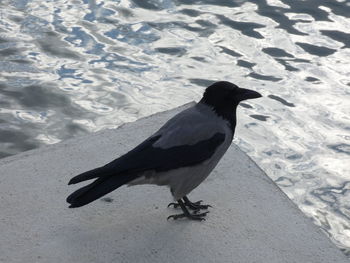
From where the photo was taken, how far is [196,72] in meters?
6.89

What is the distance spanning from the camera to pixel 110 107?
629 cm

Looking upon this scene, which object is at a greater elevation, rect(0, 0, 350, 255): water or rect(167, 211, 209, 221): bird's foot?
rect(167, 211, 209, 221): bird's foot

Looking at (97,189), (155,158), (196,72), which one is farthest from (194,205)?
(196,72)

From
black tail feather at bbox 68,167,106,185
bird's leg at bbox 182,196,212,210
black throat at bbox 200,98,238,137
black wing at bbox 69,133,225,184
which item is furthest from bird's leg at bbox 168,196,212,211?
black tail feather at bbox 68,167,106,185

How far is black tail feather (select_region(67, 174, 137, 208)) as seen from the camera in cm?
368

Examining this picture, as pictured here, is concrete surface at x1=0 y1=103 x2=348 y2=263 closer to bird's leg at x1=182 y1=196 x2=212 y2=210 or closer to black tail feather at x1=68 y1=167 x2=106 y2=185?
bird's leg at x1=182 y1=196 x2=212 y2=210

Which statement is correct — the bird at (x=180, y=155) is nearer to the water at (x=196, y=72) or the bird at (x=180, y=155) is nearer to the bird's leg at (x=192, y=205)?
the bird's leg at (x=192, y=205)

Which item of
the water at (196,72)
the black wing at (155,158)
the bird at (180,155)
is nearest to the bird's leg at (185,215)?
the bird at (180,155)

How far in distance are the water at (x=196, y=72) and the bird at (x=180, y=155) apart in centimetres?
119

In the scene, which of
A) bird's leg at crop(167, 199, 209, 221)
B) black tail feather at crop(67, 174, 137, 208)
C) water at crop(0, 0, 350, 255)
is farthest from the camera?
water at crop(0, 0, 350, 255)

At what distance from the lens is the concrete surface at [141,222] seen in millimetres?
3799

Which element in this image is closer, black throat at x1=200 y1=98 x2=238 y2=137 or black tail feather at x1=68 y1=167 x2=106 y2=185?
black tail feather at x1=68 y1=167 x2=106 y2=185

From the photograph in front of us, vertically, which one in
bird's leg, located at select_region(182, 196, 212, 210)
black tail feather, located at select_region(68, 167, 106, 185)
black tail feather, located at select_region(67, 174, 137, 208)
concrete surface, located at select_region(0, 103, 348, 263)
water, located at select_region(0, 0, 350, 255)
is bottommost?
water, located at select_region(0, 0, 350, 255)

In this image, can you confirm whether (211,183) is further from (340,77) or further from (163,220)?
(340,77)
